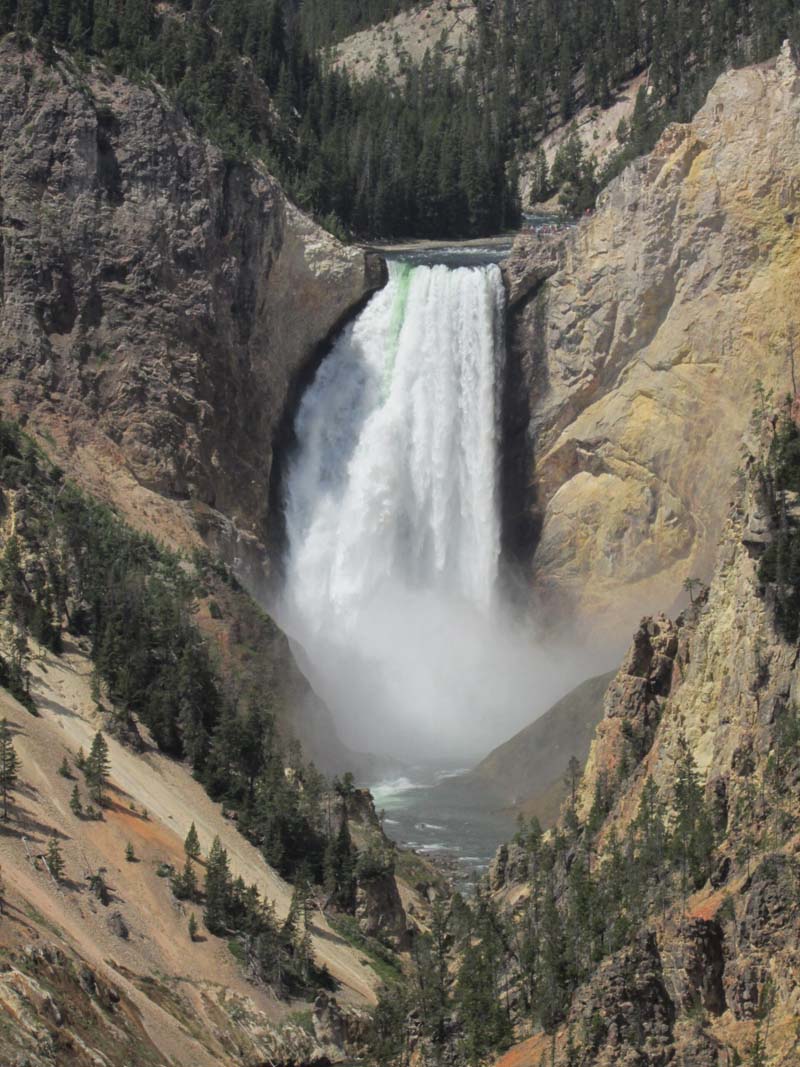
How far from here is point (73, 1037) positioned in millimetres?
45312

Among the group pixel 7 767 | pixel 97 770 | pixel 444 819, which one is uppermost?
pixel 7 767

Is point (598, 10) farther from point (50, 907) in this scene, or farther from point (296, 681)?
point (50, 907)

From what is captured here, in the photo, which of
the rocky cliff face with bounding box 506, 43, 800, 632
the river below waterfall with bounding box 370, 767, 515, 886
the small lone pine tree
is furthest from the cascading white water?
the small lone pine tree

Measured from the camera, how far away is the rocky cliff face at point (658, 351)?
324 ft

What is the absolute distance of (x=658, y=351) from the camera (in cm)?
10225

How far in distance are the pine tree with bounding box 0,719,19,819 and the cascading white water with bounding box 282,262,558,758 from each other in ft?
146

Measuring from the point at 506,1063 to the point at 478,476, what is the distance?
64.7 meters

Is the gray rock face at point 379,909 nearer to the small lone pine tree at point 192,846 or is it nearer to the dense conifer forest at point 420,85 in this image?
the small lone pine tree at point 192,846

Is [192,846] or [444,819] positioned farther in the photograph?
[444,819]

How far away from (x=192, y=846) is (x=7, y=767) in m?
7.86

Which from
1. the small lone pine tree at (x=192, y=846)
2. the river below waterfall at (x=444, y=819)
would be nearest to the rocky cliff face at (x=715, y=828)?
the small lone pine tree at (x=192, y=846)

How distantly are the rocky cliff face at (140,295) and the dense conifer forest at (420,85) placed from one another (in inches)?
155

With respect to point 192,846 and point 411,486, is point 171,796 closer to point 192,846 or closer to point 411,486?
point 192,846

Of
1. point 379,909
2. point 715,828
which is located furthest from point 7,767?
point 715,828
